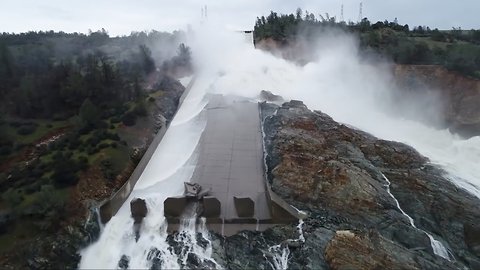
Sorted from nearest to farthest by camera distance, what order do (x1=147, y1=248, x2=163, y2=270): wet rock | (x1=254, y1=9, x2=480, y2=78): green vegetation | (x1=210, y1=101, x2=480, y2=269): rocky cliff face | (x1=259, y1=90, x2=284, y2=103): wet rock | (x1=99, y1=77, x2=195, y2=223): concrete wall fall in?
(x1=210, y1=101, x2=480, y2=269): rocky cliff face, (x1=147, y1=248, x2=163, y2=270): wet rock, (x1=99, y1=77, x2=195, y2=223): concrete wall, (x1=259, y1=90, x2=284, y2=103): wet rock, (x1=254, y1=9, x2=480, y2=78): green vegetation

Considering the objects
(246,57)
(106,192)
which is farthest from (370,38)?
(106,192)

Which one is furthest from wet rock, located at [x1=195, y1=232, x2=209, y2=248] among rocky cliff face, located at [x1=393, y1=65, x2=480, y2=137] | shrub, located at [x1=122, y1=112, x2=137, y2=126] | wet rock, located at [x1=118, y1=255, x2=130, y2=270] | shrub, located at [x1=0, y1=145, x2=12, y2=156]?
rocky cliff face, located at [x1=393, y1=65, x2=480, y2=137]

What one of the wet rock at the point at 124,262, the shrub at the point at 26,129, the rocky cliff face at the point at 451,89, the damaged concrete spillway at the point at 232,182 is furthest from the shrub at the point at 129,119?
the rocky cliff face at the point at 451,89

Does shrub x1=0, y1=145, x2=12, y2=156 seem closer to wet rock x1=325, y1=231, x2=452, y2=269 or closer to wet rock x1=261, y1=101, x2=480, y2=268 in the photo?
wet rock x1=261, y1=101, x2=480, y2=268

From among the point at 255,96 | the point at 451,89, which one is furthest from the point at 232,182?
the point at 451,89

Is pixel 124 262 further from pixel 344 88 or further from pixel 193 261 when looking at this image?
pixel 344 88

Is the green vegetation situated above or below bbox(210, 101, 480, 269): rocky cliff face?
above
